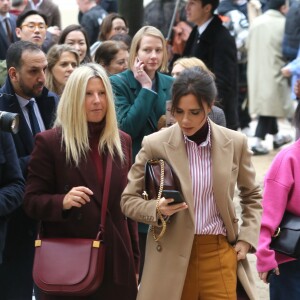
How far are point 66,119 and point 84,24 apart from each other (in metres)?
7.51

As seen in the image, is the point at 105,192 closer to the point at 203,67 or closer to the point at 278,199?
the point at 278,199

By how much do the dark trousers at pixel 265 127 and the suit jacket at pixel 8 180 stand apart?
7.23m

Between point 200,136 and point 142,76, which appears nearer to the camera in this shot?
point 200,136

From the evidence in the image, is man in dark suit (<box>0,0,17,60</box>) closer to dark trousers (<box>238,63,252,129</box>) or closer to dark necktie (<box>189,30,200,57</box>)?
dark necktie (<box>189,30,200,57</box>)

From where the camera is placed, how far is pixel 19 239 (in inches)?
223

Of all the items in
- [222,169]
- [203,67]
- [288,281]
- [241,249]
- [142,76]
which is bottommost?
[288,281]

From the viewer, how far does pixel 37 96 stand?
5863mm

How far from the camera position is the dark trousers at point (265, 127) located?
1229 cm

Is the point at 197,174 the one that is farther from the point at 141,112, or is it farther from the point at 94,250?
the point at 141,112

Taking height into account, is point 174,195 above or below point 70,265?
above

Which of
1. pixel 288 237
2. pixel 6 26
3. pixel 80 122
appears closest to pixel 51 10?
pixel 6 26

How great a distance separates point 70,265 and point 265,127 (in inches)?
310

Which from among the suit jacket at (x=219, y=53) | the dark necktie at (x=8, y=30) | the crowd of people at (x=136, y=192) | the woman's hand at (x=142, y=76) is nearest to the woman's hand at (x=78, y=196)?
the crowd of people at (x=136, y=192)

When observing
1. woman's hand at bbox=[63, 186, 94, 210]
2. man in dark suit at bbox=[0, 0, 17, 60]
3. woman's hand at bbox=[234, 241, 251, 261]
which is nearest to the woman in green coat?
woman's hand at bbox=[63, 186, 94, 210]
